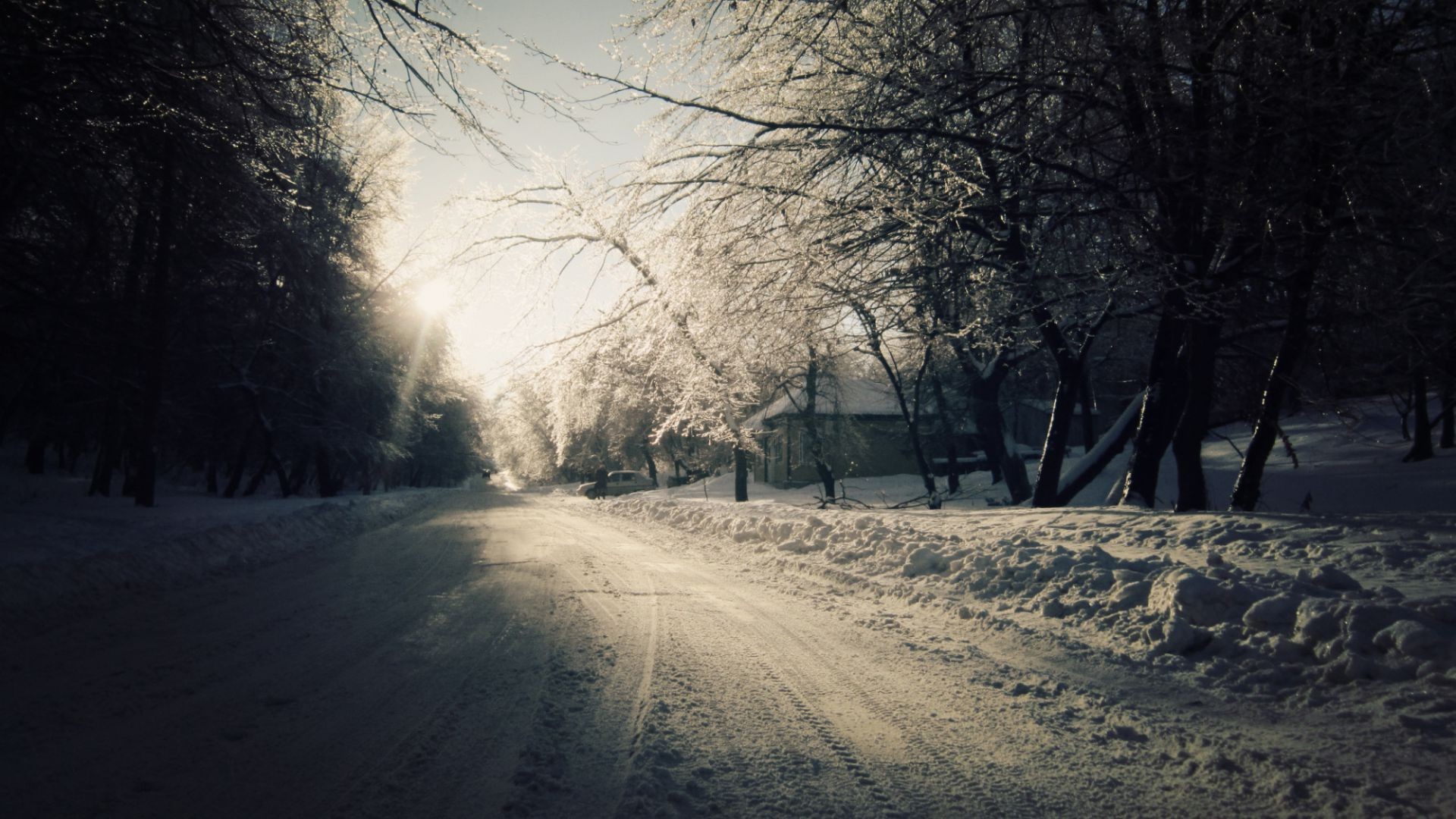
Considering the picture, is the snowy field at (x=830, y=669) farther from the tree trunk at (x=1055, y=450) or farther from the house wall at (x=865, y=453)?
the house wall at (x=865, y=453)

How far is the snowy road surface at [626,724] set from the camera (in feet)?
9.02

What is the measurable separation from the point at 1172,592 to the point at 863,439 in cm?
2896

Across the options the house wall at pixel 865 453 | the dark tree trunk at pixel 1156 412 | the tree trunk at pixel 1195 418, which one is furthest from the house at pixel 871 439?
the tree trunk at pixel 1195 418

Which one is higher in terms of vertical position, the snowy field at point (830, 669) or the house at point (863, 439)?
the house at point (863, 439)

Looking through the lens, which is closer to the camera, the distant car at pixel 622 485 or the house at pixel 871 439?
the house at pixel 871 439

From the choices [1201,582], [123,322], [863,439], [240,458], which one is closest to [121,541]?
[123,322]

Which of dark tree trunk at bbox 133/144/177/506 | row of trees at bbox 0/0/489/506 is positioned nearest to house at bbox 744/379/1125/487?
row of trees at bbox 0/0/489/506

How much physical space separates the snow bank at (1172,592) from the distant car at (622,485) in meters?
33.3

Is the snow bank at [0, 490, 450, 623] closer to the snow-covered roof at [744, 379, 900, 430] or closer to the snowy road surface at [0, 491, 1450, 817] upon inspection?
the snowy road surface at [0, 491, 1450, 817]

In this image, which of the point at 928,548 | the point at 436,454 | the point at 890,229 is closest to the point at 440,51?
the point at 890,229

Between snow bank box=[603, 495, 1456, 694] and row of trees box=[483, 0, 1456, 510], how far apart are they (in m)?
2.30

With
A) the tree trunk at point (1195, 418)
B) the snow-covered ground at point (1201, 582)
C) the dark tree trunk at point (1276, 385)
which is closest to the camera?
the snow-covered ground at point (1201, 582)

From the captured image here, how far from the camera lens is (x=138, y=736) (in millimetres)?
3293

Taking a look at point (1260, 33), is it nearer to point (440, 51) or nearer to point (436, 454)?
point (440, 51)
